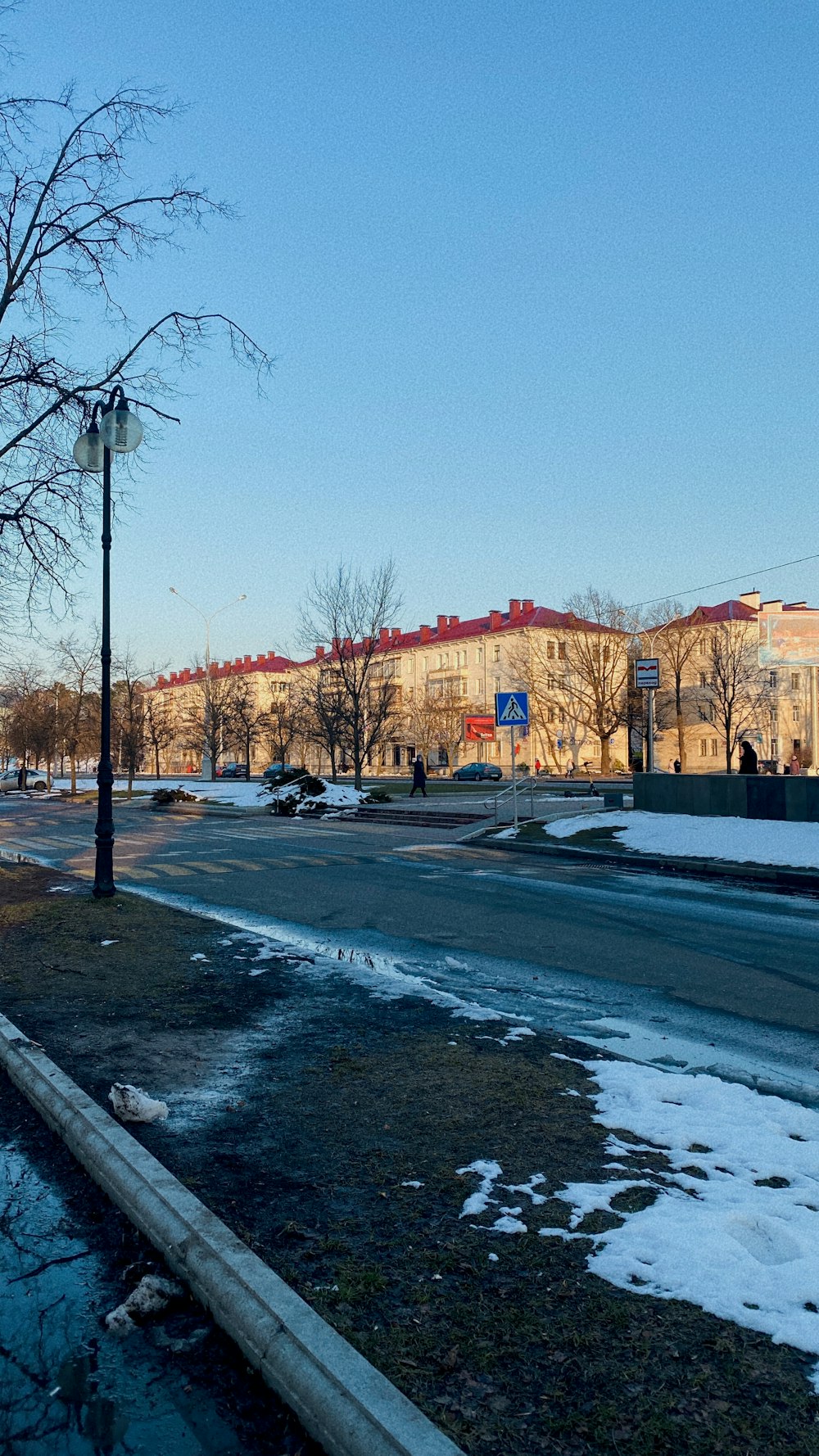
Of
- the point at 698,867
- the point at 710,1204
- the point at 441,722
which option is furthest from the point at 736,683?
the point at 710,1204

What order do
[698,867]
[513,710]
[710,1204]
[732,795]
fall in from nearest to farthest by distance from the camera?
[710,1204]
[698,867]
[732,795]
[513,710]

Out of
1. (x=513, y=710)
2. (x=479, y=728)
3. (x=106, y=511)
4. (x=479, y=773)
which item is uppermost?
(x=106, y=511)

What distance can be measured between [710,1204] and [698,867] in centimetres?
1465

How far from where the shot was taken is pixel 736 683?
73.8 m

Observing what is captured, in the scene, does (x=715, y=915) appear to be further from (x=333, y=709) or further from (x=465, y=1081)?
(x=333, y=709)

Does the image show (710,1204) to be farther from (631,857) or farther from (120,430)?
(631,857)

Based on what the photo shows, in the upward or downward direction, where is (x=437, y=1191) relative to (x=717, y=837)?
downward

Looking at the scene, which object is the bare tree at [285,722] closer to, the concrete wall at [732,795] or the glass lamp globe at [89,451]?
the concrete wall at [732,795]

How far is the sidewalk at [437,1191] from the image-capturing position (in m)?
2.68

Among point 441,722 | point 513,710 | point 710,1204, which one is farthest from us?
point 441,722

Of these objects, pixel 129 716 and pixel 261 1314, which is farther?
pixel 129 716

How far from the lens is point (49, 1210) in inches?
160

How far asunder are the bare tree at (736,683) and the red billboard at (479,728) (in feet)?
57.1

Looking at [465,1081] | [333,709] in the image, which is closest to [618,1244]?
[465,1081]
